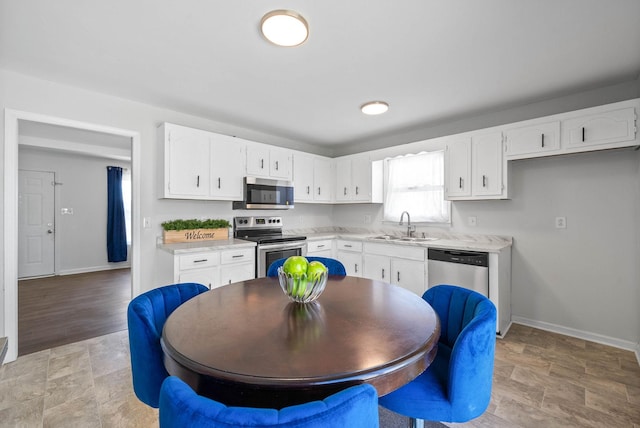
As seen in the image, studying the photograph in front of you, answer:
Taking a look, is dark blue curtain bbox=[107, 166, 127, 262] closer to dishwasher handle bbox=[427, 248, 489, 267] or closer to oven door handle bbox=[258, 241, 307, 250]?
oven door handle bbox=[258, 241, 307, 250]

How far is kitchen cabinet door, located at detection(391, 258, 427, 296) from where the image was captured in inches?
134

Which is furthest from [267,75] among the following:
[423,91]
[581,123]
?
[581,123]

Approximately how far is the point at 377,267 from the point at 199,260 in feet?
7.39

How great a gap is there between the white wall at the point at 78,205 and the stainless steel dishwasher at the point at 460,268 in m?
6.69

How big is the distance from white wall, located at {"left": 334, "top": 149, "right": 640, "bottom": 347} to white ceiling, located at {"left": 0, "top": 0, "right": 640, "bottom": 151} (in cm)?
83

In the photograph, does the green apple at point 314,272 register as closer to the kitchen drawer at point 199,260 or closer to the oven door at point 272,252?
the kitchen drawer at point 199,260

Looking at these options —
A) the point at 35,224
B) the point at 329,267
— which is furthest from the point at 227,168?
the point at 35,224

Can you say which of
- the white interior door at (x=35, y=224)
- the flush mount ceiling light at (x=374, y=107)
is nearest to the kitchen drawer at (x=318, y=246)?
the flush mount ceiling light at (x=374, y=107)

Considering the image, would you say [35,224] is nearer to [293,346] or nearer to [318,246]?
[318,246]

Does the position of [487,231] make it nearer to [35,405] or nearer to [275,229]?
[275,229]

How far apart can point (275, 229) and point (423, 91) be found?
270 cm

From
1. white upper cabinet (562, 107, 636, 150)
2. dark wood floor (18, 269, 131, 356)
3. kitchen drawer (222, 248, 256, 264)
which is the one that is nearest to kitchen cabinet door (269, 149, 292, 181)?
kitchen drawer (222, 248, 256, 264)

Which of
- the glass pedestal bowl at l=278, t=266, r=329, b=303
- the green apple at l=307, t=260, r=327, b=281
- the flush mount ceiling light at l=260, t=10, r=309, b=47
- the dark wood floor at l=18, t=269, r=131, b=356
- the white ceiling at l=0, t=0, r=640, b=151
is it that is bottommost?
the dark wood floor at l=18, t=269, r=131, b=356

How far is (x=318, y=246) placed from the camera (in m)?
4.18
